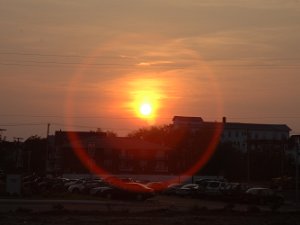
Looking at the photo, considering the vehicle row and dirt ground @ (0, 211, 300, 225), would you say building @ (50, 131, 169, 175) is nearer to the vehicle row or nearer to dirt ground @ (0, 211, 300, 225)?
the vehicle row

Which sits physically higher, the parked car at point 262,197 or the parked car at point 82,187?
the parked car at point 82,187

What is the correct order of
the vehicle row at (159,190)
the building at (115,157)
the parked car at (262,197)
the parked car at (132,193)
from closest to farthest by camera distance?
1. the parked car at (262,197)
2. the vehicle row at (159,190)
3. the parked car at (132,193)
4. the building at (115,157)

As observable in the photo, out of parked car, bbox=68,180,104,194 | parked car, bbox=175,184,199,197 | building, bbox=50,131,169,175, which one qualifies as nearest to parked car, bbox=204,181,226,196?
parked car, bbox=175,184,199,197

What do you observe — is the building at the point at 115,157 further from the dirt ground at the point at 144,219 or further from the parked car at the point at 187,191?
the dirt ground at the point at 144,219

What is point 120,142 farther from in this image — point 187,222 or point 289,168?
point 187,222

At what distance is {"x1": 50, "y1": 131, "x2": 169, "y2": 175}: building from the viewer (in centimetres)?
10981

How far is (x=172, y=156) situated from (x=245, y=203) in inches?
2550

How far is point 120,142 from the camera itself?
115 m

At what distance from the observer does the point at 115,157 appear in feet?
Answer: 365

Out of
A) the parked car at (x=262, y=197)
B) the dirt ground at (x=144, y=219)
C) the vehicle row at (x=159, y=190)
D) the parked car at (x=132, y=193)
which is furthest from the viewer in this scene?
the parked car at (x=132, y=193)

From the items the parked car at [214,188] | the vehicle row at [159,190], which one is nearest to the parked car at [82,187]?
the vehicle row at [159,190]

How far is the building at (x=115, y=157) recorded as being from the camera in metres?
110

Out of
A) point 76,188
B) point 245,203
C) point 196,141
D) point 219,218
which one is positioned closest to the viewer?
point 219,218

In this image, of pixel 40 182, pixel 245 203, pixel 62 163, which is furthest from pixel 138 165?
pixel 245 203
